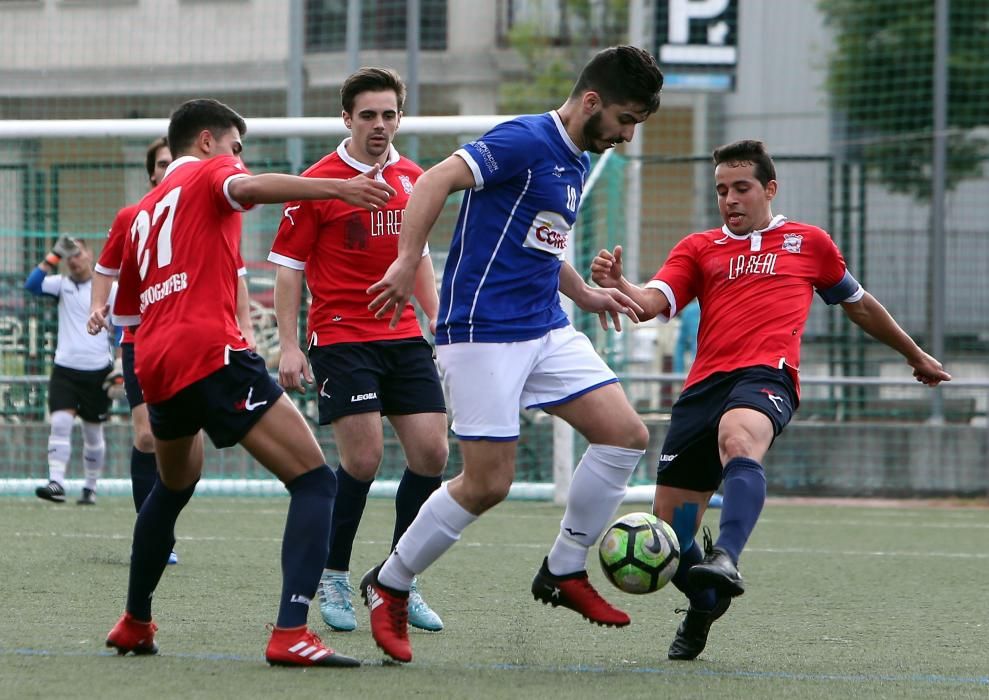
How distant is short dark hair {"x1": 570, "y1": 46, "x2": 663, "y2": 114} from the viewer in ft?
16.0

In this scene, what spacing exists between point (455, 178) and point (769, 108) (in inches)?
544

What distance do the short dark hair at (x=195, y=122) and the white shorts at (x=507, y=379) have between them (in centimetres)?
98

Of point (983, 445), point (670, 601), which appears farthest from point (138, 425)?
point (983, 445)

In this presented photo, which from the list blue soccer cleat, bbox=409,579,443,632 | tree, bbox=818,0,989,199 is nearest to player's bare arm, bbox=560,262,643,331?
blue soccer cleat, bbox=409,579,443,632

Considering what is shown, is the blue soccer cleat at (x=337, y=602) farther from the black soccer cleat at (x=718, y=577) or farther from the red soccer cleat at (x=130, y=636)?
the black soccer cleat at (x=718, y=577)

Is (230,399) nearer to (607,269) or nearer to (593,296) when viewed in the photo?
(593,296)

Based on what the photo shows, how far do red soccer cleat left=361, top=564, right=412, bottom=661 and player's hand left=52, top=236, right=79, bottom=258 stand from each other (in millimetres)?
6883

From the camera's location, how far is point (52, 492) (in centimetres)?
1116

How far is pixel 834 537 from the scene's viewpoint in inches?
396

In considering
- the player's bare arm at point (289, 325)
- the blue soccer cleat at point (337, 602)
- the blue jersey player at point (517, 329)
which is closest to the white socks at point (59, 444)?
the player's bare arm at point (289, 325)

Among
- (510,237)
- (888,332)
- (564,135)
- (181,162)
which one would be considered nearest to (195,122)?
(181,162)

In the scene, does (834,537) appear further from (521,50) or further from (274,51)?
(521,50)

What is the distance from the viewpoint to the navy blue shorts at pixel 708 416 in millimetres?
5422

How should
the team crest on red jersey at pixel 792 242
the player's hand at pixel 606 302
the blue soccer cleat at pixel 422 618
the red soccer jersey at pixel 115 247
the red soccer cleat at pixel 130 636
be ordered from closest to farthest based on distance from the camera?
the red soccer cleat at pixel 130 636 < the player's hand at pixel 606 302 < the blue soccer cleat at pixel 422 618 < the team crest on red jersey at pixel 792 242 < the red soccer jersey at pixel 115 247
